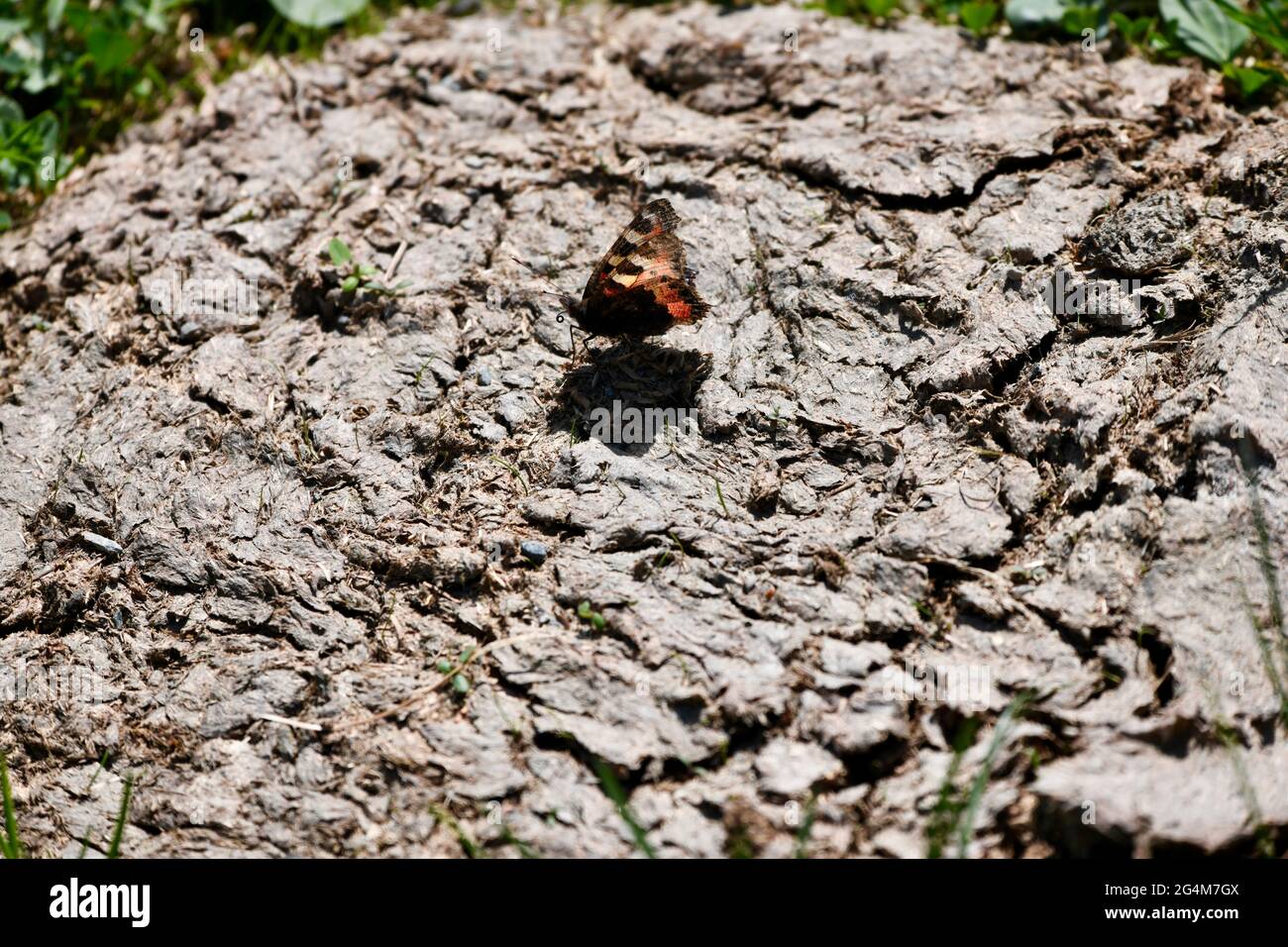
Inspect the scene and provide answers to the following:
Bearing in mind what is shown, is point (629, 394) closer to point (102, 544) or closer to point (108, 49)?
point (102, 544)

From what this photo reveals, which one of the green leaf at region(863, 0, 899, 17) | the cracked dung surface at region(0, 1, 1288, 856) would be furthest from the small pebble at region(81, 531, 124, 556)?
the green leaf at region(863, 0, 899, 17)

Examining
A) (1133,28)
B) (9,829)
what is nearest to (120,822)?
(9,829)

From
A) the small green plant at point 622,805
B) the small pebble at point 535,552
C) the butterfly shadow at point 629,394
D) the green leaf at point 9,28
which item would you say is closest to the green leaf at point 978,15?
the butterfly shadow at point 629,394

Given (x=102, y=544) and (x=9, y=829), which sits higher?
(x=102, y=544)

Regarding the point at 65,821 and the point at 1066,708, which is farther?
the point at 65,821

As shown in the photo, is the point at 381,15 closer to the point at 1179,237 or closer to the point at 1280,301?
the point at 1179,237

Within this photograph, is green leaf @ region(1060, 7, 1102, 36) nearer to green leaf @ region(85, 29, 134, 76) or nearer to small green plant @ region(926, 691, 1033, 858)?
small green plant @ region(926, 691, 1033, 858)
